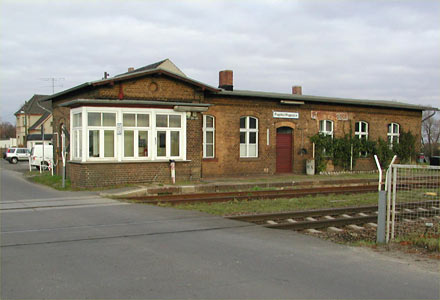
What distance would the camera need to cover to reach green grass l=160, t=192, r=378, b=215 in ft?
41.9

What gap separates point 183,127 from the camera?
1956 cm

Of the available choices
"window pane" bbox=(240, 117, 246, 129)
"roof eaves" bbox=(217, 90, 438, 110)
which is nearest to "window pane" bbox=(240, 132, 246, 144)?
"window pane" bbox=(240, 117, 246, 129)

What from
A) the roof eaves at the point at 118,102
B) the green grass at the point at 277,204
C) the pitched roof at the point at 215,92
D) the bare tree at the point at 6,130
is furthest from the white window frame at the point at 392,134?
the bare tree at the point at 6,130

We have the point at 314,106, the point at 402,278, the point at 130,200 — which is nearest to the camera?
the point at 402,278

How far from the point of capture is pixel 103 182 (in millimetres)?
17750

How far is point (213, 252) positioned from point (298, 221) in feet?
13.8

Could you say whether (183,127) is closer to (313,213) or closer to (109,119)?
→ (109,119)

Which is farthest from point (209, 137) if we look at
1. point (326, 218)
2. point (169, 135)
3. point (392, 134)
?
point (392, 134)

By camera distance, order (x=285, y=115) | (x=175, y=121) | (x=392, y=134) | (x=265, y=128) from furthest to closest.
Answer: (x=392, y=134)
(x=285, y=115)
(x=265, y=128)
(x=175, y=121)

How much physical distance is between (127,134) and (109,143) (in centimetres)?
81

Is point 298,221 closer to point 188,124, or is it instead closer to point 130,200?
point 130,200

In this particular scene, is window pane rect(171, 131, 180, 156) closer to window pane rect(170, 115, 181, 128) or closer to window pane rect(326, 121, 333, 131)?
window pane rect(170, 115, 181, 128)

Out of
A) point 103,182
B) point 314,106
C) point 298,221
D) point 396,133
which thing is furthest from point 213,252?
point 396,133

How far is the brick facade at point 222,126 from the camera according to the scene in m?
18.2
